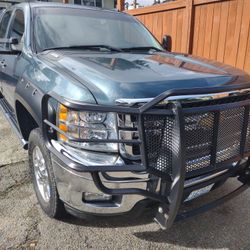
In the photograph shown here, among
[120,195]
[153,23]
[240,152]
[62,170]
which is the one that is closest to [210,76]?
[240,152]

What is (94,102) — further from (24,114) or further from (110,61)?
(24,114)

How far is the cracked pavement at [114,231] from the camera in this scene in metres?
2.40

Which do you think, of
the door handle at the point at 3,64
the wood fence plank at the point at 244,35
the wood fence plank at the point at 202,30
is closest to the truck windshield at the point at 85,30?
the door handle at the point at 3,64

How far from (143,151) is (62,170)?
0.63m

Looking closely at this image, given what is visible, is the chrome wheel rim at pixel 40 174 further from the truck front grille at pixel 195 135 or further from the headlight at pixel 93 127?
the truck front grille at pixel 195 135

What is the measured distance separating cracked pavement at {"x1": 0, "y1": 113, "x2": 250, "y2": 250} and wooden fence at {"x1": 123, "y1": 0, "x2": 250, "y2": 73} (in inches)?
124

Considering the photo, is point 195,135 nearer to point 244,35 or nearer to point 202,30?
point 244,35

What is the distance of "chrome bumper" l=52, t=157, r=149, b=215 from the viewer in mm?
1938

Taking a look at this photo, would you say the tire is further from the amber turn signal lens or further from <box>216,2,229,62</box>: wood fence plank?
<box>216,2,229,62</box>: wood fence plank

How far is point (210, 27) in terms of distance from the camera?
5676 millimetres

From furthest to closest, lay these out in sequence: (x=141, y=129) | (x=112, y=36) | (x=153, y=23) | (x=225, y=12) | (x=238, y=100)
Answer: (x=153, y=23), (x=225, y=12), (x=112, y=36), (x=238, y=100), (x=141, y=129)

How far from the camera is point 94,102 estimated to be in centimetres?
198

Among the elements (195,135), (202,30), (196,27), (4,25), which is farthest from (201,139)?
(196,27)

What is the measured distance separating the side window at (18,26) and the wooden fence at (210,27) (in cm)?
354
